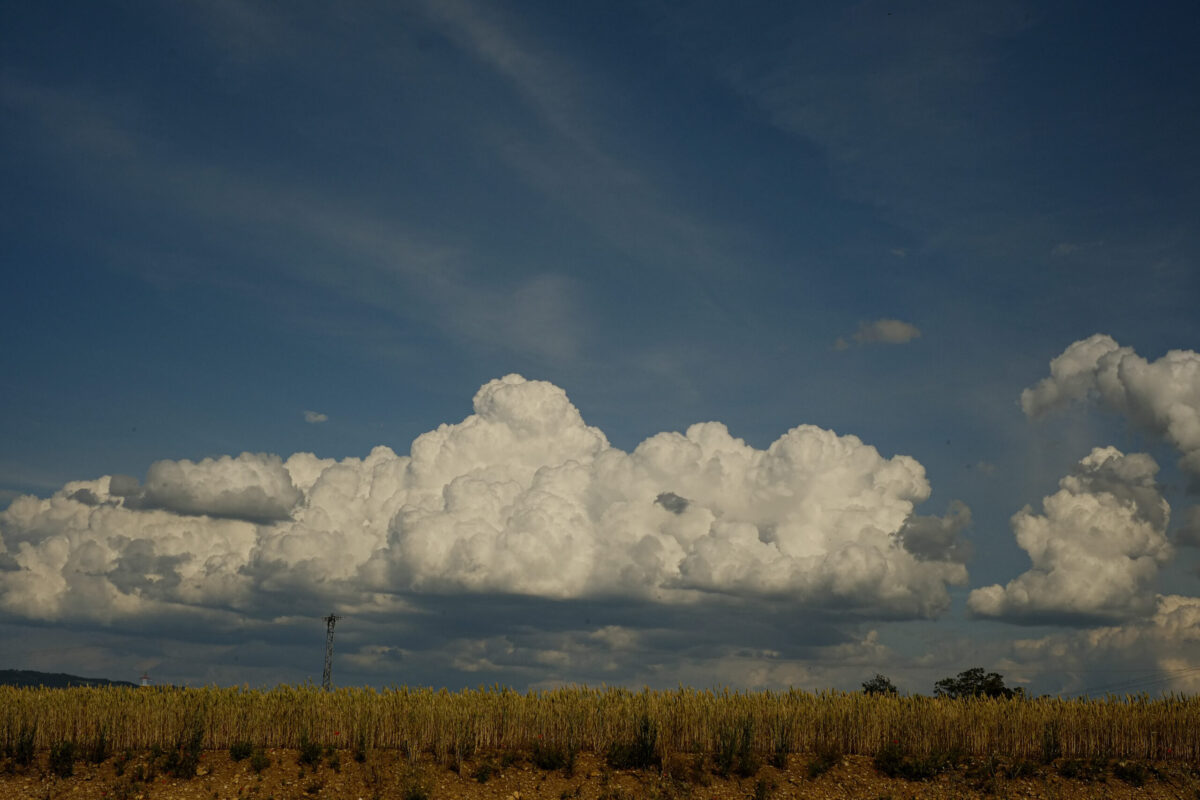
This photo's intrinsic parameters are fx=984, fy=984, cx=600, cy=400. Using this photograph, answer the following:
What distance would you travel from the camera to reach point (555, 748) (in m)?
30.7

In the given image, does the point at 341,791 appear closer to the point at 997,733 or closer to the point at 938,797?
the point at 938,797

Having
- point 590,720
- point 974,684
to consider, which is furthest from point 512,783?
point 974,684

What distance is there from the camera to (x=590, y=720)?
31484 millimetres

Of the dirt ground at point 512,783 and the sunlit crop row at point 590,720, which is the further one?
the sunlit crop row at point 590,720

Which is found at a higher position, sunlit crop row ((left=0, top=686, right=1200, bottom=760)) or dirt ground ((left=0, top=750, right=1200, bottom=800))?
sunlit crop row ((left=0, top=686, right=1200, bottom=760))

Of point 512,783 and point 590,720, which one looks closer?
point 512,783

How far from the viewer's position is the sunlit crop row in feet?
99.0

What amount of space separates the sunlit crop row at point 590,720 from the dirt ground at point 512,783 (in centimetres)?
92

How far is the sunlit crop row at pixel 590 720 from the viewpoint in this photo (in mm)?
30172

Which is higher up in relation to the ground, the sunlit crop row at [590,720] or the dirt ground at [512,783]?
the sunlit crop row at [590,720]

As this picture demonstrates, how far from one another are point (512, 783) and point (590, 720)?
11.7 ft

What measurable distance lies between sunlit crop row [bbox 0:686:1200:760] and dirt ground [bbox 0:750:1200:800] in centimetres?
92

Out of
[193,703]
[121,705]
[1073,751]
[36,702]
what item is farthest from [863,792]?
[36,702]

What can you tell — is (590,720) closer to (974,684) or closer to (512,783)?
(512,783)
